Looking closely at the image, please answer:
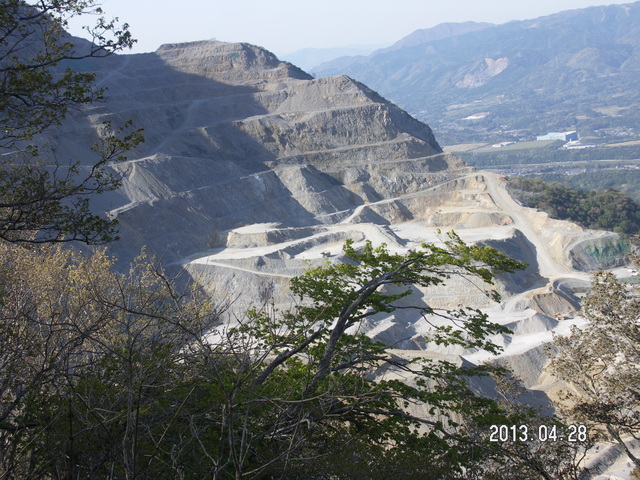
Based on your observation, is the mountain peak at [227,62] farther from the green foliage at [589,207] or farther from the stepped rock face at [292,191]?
the green foliage at [589,207]

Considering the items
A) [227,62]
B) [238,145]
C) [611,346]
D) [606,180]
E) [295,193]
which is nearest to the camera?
[611,346]

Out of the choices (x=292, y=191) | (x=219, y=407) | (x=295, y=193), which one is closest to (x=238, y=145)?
(x=292, y=191)

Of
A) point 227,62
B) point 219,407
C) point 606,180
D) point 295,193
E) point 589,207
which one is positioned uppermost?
point 227,62

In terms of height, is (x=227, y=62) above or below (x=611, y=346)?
above

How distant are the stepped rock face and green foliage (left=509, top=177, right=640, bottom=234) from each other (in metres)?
5.32

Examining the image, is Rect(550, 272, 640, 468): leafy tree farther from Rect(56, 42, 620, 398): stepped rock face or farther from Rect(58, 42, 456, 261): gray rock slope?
Rect(58, 42, 456, 261): gray rock slope

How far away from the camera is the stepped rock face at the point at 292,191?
4391 centimetres

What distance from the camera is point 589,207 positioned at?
71.8 meters

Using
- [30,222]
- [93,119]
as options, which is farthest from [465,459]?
[93,119]

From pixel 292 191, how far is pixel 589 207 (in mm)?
37203

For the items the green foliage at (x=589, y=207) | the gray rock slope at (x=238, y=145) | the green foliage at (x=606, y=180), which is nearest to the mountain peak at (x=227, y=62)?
the gray rock slope at (x=238, y=145)

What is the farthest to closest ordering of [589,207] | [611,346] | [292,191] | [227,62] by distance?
[227,62], [589,207], [292,191], [611,346]

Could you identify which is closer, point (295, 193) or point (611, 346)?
point (611, 346)

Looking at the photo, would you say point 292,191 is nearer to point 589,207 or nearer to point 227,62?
point 227,62
